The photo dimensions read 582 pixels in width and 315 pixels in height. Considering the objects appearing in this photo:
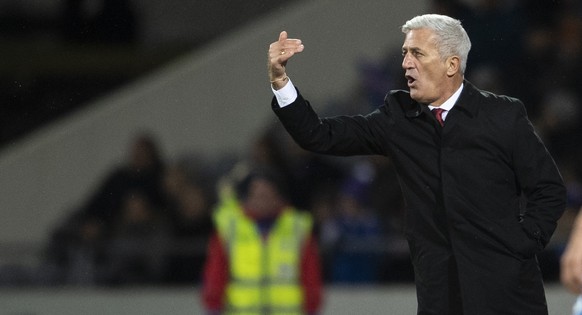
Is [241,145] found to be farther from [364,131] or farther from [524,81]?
[364,131]

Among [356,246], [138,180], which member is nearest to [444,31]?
[356,246]

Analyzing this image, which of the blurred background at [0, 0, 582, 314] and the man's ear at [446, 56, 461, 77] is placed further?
the blurred background at [0, 0, 582, 314]

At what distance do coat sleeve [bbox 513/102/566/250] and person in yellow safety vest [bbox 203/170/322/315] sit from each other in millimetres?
3111

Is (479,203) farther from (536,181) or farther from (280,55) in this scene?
(280,55)

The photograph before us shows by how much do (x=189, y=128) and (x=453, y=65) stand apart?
5.93 metres

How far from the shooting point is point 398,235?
866 centimetres

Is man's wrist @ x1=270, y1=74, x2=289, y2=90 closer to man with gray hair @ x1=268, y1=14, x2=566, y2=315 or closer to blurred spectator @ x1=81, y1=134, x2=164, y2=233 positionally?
man with gray hair @ x1=268, y1=14, x2=566, y2=315

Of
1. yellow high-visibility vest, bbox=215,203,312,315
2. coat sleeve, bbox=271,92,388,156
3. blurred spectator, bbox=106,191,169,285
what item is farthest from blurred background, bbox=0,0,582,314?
coat sleeve, bbox=271,92,388,156

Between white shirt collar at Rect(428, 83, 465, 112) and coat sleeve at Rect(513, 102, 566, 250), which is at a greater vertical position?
white shirt collar at Rect(428, 83, 465, 112)

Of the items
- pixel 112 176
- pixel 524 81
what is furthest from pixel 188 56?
pixel 524 81

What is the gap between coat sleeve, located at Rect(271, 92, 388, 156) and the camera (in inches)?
171

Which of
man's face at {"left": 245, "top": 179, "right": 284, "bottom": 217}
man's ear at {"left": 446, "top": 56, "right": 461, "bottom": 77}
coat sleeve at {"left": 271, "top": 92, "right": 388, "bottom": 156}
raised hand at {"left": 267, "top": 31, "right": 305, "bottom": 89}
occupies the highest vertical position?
raised hand at {"left": 267, "top": 31, "right": 305, "bottom": 89}

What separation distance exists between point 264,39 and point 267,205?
131 inches

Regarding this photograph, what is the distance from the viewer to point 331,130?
14.6 feet
